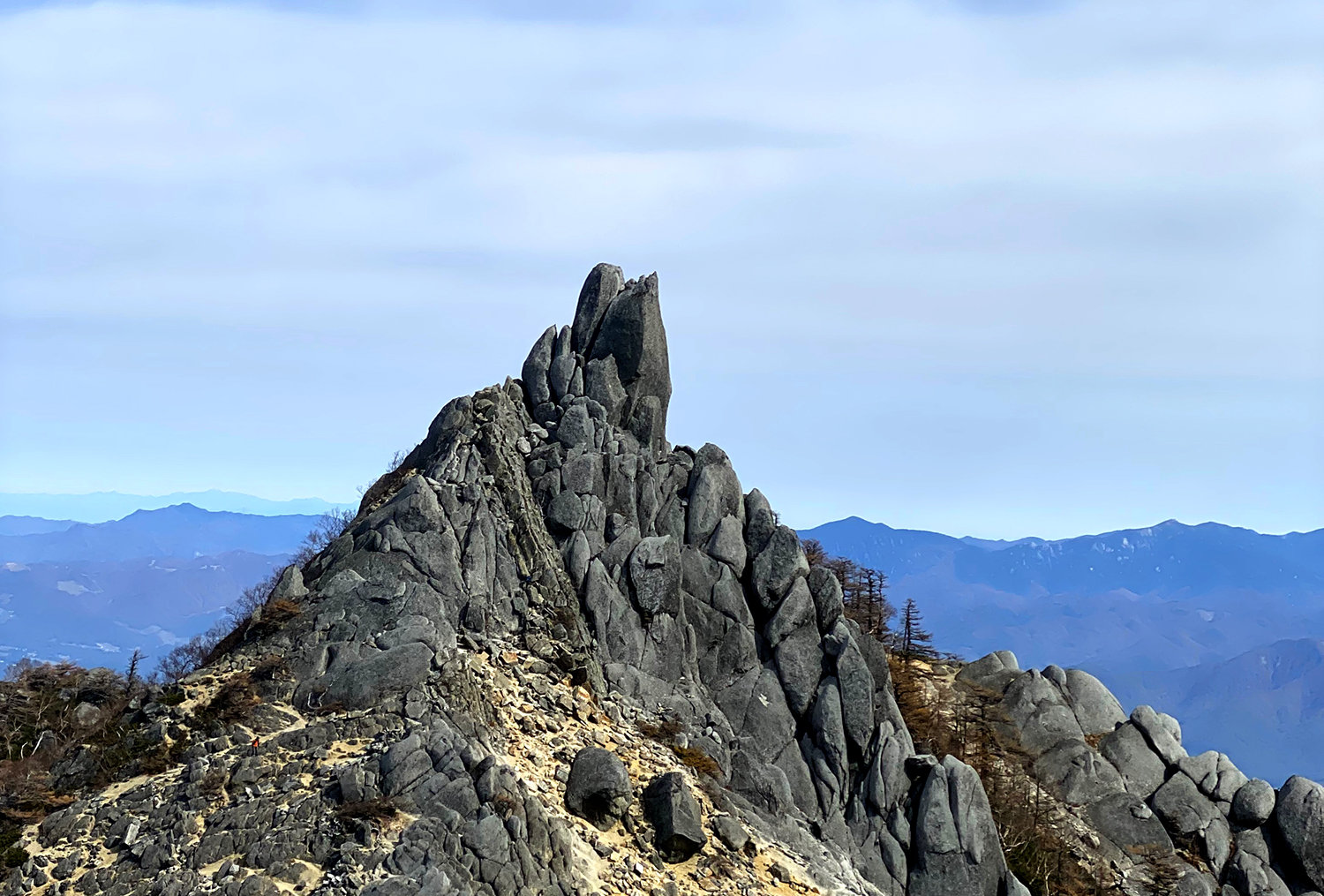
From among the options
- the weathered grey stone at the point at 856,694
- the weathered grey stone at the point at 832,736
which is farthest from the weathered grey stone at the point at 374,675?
the weathered grey stone at the point at 856,694

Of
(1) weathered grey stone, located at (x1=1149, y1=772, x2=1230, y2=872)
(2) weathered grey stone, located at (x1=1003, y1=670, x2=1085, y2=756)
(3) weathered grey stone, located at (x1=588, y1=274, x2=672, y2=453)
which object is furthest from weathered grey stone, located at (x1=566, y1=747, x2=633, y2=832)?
(1) weathered grey stone, located at (x1=1149, y1=772, x2=1230, y2=872)

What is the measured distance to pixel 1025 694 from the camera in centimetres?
8431

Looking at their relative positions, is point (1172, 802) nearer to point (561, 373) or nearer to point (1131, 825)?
A: point (1131, 825)

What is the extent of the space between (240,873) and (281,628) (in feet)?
42.0

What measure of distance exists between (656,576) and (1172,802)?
149 ft

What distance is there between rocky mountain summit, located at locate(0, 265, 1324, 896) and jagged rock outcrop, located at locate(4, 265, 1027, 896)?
13cm

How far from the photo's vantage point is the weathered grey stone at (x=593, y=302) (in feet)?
218

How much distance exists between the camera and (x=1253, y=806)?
248 feet

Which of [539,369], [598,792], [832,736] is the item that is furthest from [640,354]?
[598,792]

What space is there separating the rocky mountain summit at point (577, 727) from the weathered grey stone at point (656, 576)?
14 centimetres

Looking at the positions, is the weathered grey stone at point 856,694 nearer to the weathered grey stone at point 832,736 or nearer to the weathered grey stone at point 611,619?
the weathered grey stone at point 832,736

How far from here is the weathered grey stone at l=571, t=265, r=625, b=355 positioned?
66562mm

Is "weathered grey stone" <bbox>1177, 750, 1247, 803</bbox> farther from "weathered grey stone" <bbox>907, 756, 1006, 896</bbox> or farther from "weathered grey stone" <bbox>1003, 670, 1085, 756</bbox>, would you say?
"weathered grey stone" <bbox>907, 756, 1006, 896</bbox>

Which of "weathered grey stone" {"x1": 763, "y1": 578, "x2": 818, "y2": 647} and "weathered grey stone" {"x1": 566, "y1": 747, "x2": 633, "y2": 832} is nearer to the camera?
Result: "weathered grey stone" {"x1": 566, "y1": 747, "x2": 633, "y2": 832}
